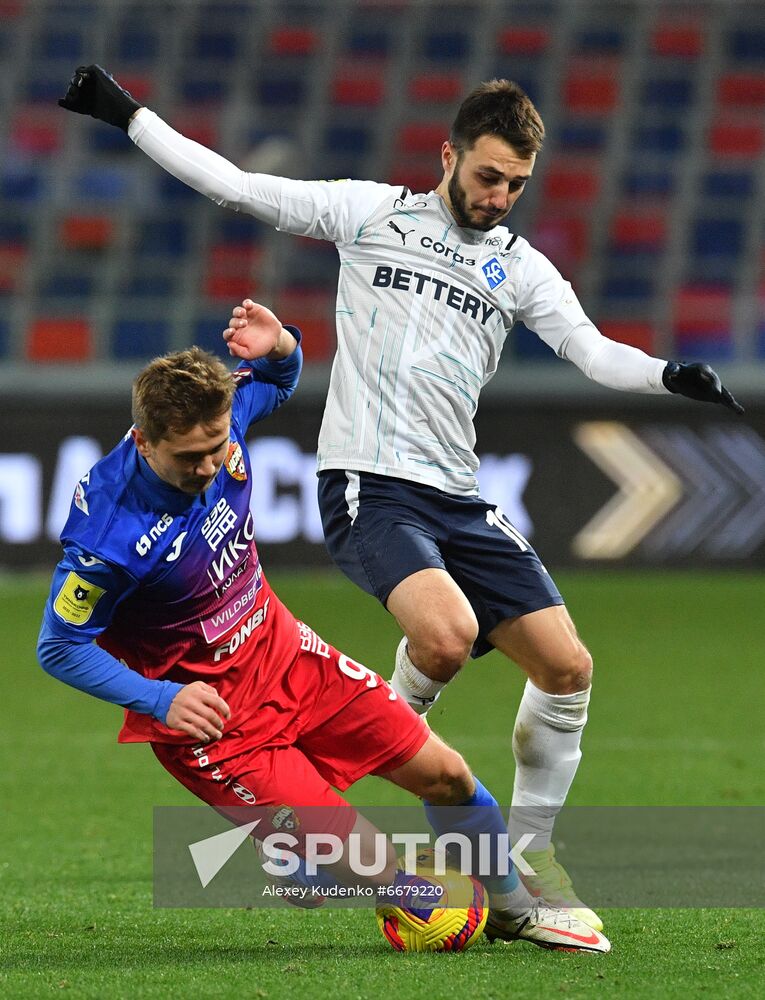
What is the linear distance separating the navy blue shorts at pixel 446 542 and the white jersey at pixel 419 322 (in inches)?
2.1

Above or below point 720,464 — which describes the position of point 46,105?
above

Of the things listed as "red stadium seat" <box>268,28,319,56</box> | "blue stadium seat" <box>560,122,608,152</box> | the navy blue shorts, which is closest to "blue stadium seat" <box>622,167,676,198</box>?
"blue stadium seat" <box>560,122,608,152</box>

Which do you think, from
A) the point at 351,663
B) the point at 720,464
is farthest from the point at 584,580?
the point at 351,663

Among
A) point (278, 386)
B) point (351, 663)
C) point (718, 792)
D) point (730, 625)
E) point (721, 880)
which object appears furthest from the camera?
point (730, 625)

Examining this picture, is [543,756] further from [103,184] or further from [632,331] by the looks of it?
[103,184]

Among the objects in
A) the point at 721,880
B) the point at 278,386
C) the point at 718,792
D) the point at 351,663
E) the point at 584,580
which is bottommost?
the point at 584,580

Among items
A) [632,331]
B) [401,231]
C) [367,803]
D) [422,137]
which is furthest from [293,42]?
[401,231]

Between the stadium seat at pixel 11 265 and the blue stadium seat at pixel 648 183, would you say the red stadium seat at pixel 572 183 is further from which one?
the stadium seat at pixel 11 265

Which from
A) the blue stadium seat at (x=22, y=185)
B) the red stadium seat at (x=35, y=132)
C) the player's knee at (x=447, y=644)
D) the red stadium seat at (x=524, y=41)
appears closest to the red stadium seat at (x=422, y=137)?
the red stadium seat at (x=524, y=41)

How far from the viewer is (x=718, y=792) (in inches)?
255

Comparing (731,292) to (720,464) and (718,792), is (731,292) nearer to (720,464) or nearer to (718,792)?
(720,464)

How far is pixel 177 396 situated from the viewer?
3527mm

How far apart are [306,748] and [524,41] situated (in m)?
17.0

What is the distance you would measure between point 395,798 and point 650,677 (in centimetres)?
358
